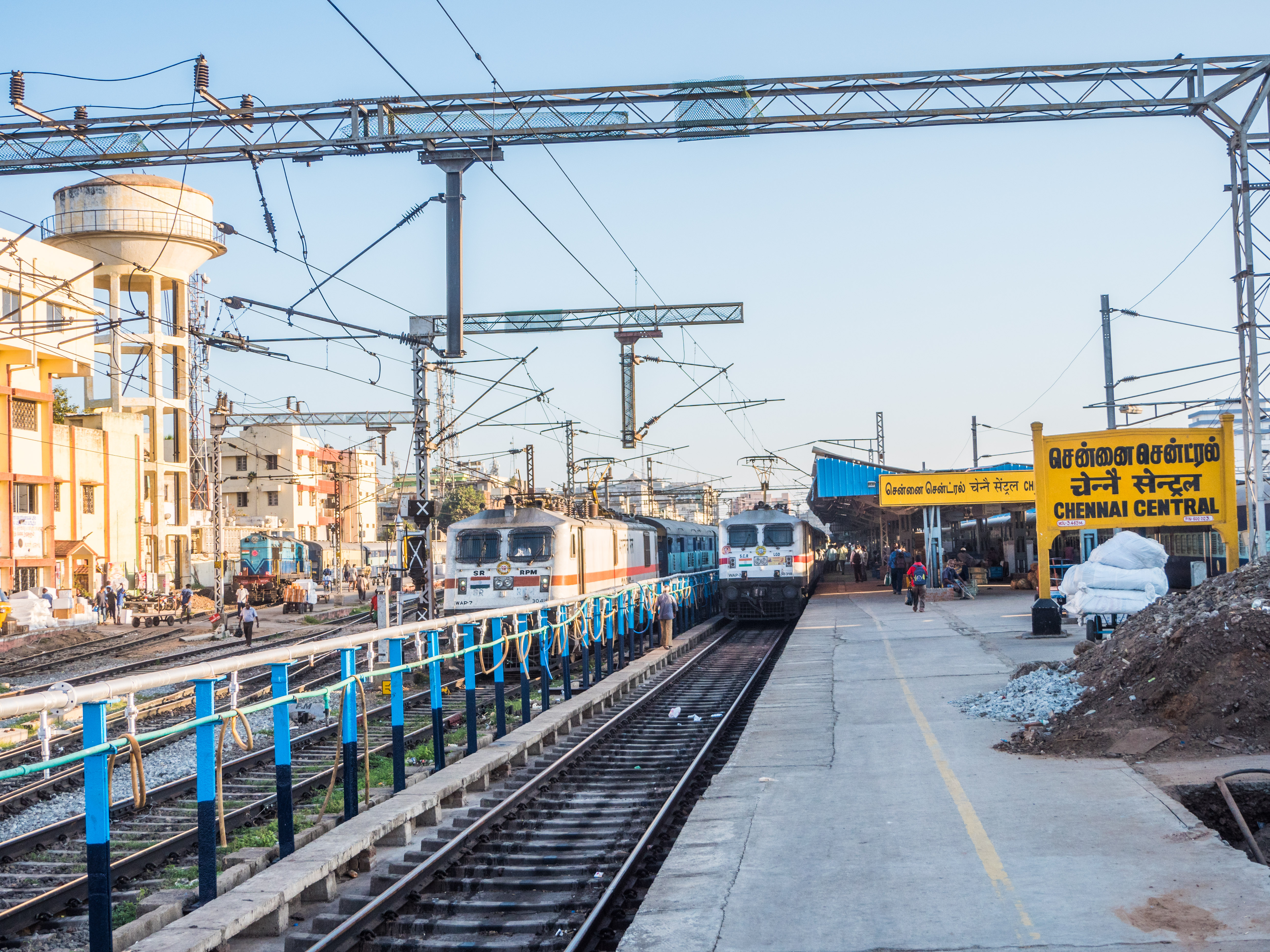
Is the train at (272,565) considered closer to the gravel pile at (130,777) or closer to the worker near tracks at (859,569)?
the worker near tracks at (859,569)

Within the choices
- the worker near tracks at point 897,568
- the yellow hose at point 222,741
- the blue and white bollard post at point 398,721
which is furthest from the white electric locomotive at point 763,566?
the yellow hose at point 222,741

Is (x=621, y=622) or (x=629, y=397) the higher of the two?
(x=629, y=397)

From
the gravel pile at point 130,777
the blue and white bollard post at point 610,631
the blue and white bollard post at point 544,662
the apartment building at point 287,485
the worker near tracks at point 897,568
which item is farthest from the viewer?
the apartment building at point 287,485

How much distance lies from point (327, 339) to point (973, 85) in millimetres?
11084

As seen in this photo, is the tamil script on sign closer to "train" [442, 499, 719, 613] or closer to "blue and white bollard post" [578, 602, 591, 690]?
"train" [442, 499, 719, 613]

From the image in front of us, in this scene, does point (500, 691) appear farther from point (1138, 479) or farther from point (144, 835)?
point (1138, 479)

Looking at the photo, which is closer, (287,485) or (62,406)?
(62,406)

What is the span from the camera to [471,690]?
35.4 feet

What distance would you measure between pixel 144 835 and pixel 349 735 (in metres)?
2.58

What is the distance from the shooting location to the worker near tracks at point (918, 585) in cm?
2800

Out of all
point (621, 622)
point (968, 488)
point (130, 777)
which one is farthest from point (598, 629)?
point (968, 488)

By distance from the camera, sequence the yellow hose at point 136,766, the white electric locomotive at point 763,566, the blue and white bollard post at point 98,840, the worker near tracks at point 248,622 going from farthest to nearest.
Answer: the white electric locomotive at point 763,566 → the worker near tracks at point 248,622 → the yellow hose at point 136,766 → the blue and white bollard post at point 98,840

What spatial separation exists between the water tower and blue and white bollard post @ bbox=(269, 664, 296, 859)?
123ft

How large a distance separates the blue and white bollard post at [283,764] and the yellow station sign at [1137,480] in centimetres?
1508
